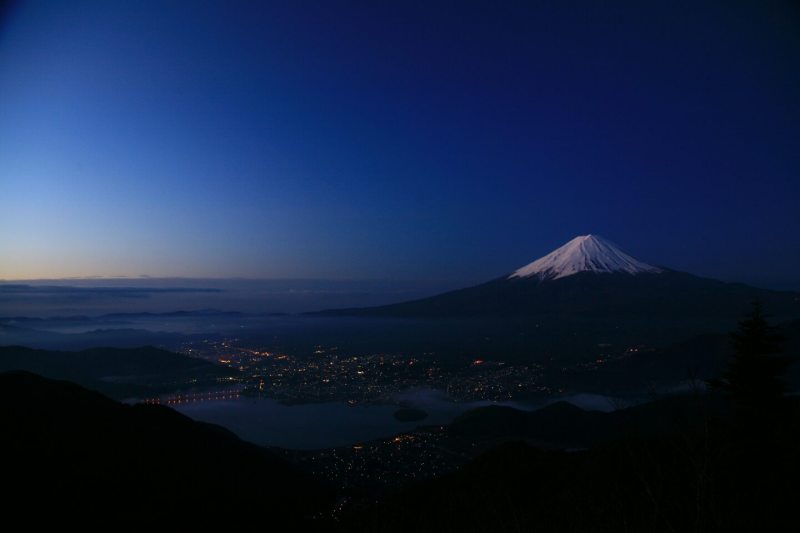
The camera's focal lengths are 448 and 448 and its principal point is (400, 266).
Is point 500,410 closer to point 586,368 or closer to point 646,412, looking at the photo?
point 646,412

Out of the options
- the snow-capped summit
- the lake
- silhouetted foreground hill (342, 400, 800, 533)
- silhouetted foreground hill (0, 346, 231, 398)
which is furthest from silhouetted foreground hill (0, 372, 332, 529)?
the snow-capped summit

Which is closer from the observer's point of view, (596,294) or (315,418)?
(315,418)

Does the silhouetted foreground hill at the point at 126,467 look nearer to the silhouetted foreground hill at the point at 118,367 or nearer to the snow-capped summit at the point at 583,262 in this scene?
the silhouetted foreground hill at the point at 118,367

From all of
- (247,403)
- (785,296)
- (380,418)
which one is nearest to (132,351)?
(247,403)

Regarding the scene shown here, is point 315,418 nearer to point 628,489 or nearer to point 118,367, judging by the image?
point 628,489

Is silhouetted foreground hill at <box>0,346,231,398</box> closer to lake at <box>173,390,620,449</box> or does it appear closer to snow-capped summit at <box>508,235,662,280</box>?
lake at <box>173,390,620,449</box>

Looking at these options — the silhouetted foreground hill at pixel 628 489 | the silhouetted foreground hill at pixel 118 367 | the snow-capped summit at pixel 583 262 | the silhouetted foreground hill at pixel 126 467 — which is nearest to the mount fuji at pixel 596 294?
the snow-capped summit at pixel 583 262

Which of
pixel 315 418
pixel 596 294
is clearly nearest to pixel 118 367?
pixel 315 418
